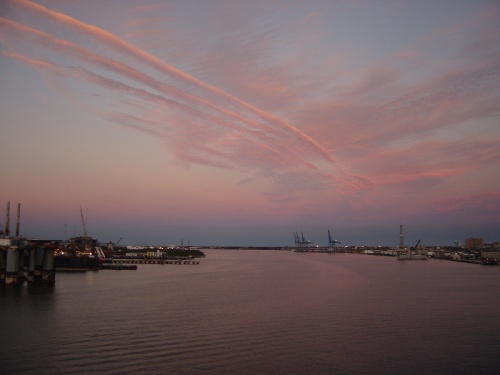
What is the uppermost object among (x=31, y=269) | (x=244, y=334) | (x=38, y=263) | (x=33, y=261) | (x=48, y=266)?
(x=33, y=261)

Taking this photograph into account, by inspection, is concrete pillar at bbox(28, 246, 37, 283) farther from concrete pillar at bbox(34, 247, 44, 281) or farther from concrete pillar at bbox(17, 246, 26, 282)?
concrete pillar at bbox(17, 246, 26, 282)

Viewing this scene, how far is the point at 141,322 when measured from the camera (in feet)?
103

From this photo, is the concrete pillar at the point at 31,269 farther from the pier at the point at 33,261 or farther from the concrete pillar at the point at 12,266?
the concrete pillar at the point at 12,266

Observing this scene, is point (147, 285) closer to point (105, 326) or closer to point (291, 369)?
point (105, 326)

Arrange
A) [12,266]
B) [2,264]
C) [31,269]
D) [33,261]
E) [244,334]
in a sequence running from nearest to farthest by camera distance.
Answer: [244,334]
[12,266]
[2,264]
[31,269]
[33,261]

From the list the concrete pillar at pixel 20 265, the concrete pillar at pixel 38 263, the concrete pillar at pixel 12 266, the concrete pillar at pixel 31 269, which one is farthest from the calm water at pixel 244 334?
the concrete pillar at pixel 38 263

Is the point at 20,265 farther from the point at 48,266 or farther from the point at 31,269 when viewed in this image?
the point at 48,266

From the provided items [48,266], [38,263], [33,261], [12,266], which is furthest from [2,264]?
[48,266]

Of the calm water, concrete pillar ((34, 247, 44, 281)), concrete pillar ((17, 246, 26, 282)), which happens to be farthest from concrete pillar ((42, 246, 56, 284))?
the calm water

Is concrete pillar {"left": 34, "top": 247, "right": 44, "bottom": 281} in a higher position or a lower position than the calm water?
higher

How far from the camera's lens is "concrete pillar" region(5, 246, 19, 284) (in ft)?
176

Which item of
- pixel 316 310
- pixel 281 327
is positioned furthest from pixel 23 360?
pixel 316 310

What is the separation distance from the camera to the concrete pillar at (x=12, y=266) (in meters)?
53.6

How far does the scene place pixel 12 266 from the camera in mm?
54000
